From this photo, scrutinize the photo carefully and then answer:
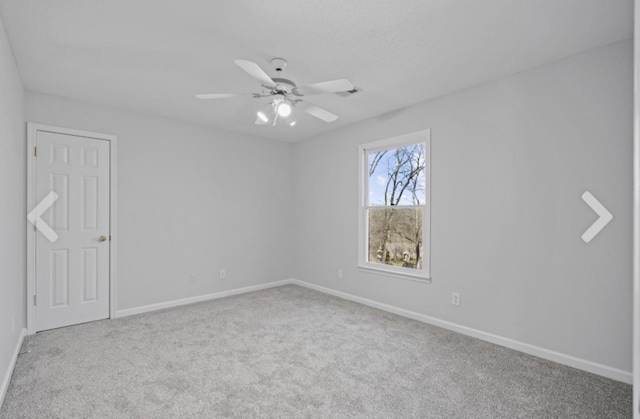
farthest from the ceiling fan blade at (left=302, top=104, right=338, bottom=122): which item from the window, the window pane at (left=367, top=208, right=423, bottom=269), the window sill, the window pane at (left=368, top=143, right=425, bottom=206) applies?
the window sill

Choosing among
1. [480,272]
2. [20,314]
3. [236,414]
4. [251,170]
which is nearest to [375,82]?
[480,272]

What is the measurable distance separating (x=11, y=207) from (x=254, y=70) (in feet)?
7.26

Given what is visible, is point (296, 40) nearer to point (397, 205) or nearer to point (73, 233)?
point (397, 205)

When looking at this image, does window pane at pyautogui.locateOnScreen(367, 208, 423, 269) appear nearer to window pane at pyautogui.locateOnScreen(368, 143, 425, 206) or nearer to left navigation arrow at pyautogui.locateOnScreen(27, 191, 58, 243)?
window pane at pyautogui.locateOnScreen(368, 143, 425, 206)

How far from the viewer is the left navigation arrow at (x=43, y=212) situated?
10.8 feet

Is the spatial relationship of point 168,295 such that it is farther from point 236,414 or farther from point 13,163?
point 236,414

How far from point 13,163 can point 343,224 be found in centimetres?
352

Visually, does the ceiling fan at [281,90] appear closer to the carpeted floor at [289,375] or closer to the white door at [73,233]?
the white door at [73,233]

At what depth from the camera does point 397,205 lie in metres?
4.08

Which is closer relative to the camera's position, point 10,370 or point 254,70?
point 254,70

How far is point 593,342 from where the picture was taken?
2508 mm

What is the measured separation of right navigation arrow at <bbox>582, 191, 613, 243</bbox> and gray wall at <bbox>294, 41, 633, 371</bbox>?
34mm

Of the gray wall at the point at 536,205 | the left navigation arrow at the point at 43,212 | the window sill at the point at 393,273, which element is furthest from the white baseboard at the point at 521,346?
the left navigation arrow at the point at 43,212

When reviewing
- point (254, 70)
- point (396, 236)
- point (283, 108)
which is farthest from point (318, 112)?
point (396, 236)
